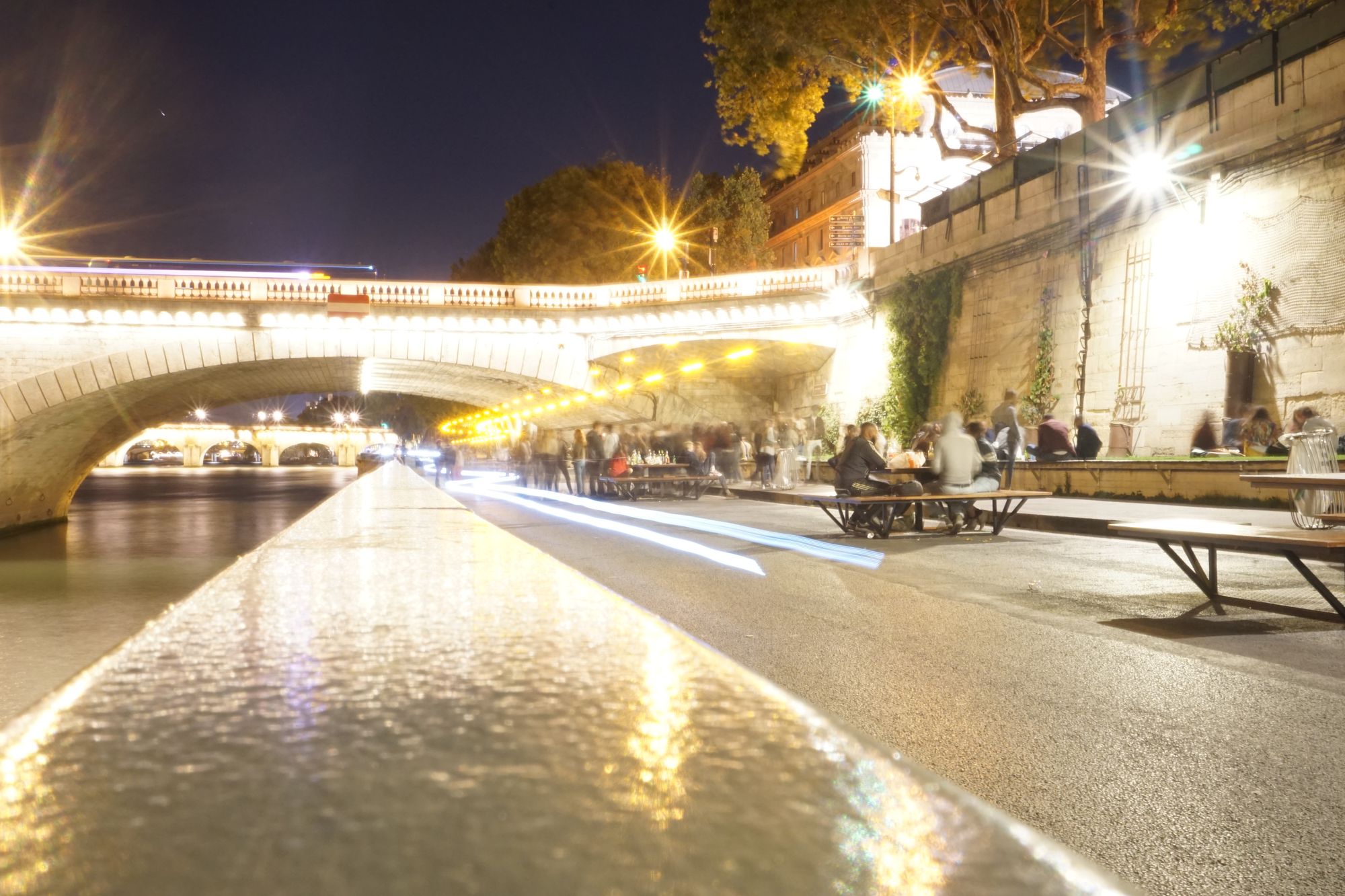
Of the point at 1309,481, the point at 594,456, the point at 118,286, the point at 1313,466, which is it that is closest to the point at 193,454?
the point at 118,286

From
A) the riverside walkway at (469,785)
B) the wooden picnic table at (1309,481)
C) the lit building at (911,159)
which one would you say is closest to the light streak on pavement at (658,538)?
the wooden picnic table at (1309,481)

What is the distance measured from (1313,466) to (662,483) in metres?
14.8

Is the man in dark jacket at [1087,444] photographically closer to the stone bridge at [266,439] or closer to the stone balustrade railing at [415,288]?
the stone balustrade railing at [415,288]

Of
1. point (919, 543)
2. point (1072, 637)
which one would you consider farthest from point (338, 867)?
point (919, 543)

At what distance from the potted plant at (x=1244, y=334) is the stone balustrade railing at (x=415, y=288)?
51.9 feet

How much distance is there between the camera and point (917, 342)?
25.7 m

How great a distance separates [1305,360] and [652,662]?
1625 cm

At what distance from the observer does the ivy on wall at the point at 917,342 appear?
24672 millimetres

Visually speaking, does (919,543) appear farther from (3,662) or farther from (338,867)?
(338,867)

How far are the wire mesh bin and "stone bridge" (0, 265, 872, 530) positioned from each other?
1882 cm

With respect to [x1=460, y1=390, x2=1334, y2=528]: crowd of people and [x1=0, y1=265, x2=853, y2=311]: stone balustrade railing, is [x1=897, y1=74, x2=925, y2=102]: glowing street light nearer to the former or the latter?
[x1=0, y1=265, x2=853, y2=311]: stone balustrade railing

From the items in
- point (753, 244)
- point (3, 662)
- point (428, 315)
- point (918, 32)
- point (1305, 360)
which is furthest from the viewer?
point (753, 244)

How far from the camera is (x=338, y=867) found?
1.51 feet

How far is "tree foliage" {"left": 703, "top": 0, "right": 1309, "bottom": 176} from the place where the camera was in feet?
79.1
